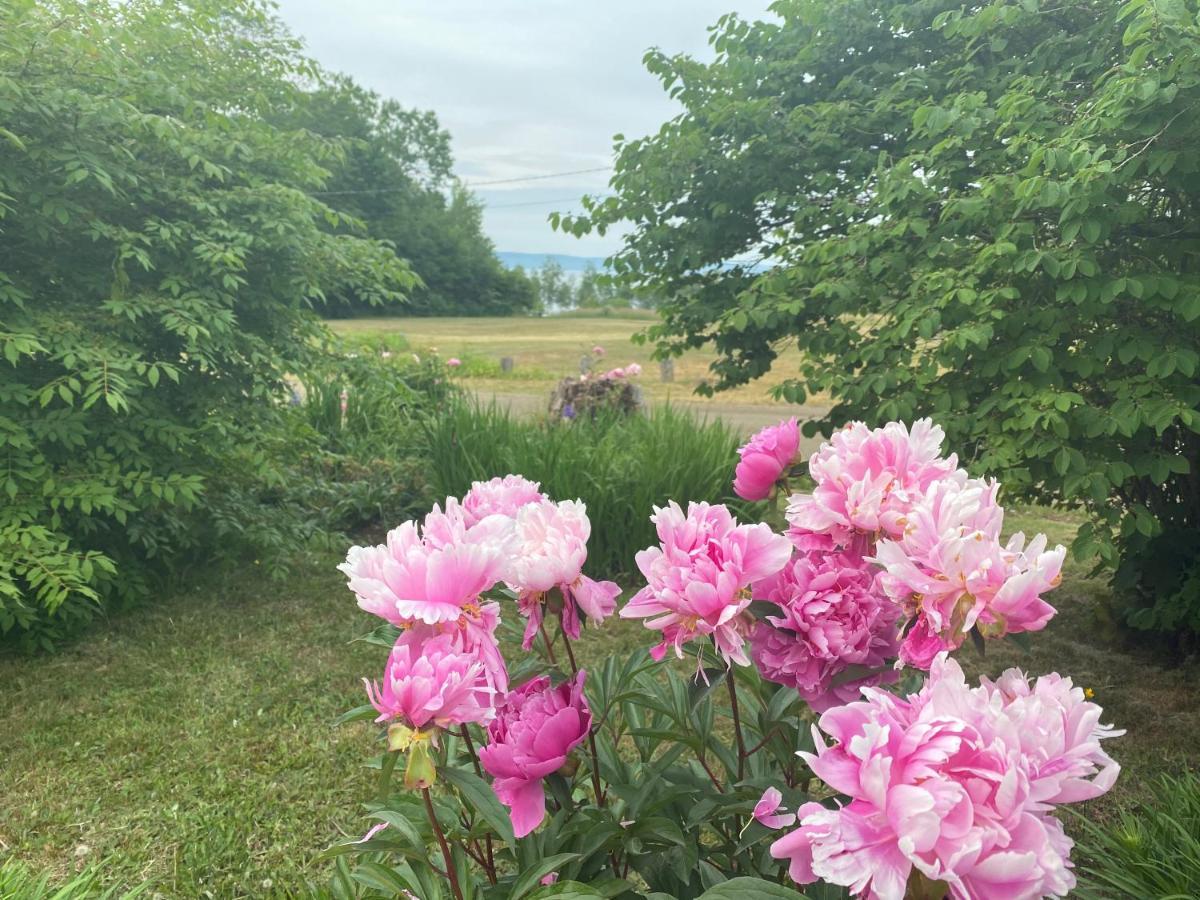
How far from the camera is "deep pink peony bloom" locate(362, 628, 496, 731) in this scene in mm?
793

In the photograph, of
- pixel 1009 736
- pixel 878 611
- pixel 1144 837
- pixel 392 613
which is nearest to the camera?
pixel 1009 736

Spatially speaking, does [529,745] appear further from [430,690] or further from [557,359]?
[557,359]

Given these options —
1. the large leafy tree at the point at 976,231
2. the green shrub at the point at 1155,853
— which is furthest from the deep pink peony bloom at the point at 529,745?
the large leafy tree at the point at 976,231

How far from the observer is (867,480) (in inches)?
37.8

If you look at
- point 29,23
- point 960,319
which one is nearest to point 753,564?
point 960,319

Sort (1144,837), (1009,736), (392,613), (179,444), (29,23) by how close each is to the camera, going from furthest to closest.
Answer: (179,444)
(29,23)
(1144,837)
(392,613)
(1009,736)

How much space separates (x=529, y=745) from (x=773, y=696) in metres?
0.43

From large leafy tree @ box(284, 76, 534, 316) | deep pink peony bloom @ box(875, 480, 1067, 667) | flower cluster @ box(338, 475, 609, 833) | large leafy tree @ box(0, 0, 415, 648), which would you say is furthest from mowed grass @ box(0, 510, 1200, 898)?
large leafy tree @ box(284, 76, 534, 316)

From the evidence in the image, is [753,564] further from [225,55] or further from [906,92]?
[225,55]

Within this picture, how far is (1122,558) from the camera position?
10.0 feet

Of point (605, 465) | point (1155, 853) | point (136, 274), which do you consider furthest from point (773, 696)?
point (136, 274)

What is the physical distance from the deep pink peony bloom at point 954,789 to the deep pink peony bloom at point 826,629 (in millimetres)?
228

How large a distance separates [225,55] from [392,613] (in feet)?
12.4

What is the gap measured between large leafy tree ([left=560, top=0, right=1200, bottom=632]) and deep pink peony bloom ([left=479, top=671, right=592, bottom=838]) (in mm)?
1837
